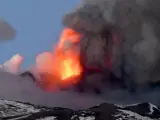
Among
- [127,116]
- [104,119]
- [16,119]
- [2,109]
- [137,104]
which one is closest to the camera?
[16,119]

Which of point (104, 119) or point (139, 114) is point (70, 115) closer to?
point (104, 119)

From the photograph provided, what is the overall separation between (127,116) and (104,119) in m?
13.5

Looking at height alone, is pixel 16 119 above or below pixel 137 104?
below

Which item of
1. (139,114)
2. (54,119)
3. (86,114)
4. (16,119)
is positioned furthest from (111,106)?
(16,119)

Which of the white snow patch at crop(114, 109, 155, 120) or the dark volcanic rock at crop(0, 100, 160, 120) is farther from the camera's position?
the white snow patch at crop(114, 109, 155, 120)

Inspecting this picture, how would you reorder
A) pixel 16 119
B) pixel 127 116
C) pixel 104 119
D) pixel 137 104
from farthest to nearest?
pixel 137 104 → pixel 127 116 → pixel 104 119 → pixel 16 119

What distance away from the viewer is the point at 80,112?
146 metres

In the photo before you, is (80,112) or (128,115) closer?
(80,112)

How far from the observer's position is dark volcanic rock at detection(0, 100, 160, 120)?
5443 inches

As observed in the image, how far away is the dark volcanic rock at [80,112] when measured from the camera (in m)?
138

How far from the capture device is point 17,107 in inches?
6521

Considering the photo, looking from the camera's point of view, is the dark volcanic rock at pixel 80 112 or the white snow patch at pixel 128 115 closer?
the dark volcanic rock at pixel 80 112

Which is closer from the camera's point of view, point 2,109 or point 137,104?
point 2,109

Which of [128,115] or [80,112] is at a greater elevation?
[128,115]
